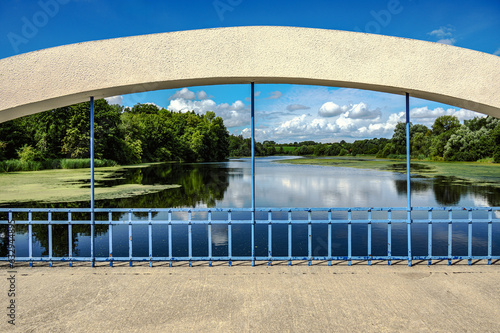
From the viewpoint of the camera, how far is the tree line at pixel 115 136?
133 feet

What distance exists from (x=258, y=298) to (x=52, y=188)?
33.9 metres

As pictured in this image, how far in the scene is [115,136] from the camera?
46781 millimetres

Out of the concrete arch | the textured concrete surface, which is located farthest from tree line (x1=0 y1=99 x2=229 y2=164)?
the textured concrete surface

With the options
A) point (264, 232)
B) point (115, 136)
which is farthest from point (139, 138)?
point (264, 232)

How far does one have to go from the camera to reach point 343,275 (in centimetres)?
477

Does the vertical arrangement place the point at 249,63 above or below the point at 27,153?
above

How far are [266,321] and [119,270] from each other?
2709mm

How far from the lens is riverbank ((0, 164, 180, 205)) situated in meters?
25.4

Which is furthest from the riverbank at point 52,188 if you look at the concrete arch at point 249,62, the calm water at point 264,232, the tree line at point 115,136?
the concrete arch at point 249,62

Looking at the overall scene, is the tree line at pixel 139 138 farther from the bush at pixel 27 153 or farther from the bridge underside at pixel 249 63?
the bridge underside at pixel 249 63

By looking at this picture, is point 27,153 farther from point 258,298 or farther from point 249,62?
point 258,298

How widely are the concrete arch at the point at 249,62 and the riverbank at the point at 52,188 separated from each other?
20.3m

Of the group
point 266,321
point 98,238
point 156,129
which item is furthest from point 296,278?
point 156,129

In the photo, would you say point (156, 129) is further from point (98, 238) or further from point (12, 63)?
point (12, 63)
